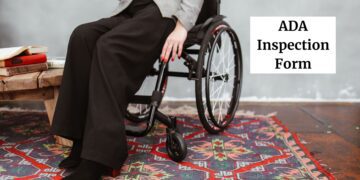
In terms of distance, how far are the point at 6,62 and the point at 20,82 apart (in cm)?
11

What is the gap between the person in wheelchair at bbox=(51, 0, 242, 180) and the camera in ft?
4.01

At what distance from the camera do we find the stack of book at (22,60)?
161 cm

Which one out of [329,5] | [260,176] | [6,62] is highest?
[329,5]

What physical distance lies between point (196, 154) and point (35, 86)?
2.20 feet

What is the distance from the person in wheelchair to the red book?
39cm

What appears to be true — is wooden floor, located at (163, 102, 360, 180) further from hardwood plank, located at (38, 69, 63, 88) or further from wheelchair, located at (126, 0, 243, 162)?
hardwood plank, located at (38, 69, 63, 88)

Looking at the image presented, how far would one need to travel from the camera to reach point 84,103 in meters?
1.36

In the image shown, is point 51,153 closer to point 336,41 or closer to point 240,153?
point 240,153

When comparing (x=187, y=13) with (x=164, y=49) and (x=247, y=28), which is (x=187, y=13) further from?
(x=247, y=28)

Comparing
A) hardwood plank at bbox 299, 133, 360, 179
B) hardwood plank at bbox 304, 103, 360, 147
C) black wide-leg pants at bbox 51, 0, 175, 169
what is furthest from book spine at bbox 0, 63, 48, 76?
hardwood plank at bbox 304, 103, 360, 147

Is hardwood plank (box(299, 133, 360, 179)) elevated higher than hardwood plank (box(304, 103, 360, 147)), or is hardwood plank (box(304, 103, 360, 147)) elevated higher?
hardwood plank (box(304, 103, 360, 147))

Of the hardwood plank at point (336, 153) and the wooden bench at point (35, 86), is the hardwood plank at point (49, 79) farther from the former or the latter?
the hardwood plank at point (336, 153)

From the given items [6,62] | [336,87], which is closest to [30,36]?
[6,62]

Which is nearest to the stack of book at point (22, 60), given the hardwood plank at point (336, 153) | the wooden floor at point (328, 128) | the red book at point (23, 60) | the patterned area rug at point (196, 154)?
the red book at point (23, 60)
